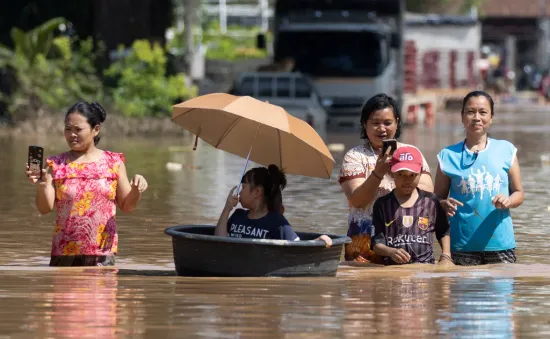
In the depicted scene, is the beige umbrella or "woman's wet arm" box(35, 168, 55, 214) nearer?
"woman's wet arm" box(35, 168, 55, 214)

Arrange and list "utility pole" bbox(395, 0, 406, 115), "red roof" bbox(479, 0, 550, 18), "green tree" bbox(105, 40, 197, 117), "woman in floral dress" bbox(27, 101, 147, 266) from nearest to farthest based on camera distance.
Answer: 1. "woman in floral dress" bbox(27, 101, 147, 266)
2. "green tree" bbox(105, 40, 197, 117)
3. "utility pole" bbox(395, 0, 406, 115)
4. "red roof" bbox(479, 0, 550, 18)

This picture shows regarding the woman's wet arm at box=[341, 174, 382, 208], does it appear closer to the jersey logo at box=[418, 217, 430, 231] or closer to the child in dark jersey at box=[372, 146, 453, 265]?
the child in dark jersey at box=[372, 146, 453, 265]

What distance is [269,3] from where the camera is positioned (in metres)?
81.1

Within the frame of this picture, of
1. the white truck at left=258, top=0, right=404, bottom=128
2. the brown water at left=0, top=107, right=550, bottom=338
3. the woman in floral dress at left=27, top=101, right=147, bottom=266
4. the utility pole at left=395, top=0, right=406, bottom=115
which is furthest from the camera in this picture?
the utility pole at left=395, top=0, right=406, bottom=115

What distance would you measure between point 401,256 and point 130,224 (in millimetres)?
5230

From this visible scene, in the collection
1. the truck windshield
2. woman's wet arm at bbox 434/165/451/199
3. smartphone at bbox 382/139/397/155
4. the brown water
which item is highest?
the truck windshield

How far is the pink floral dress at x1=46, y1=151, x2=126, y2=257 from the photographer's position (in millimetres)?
8891

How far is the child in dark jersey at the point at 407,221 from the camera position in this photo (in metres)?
9.13

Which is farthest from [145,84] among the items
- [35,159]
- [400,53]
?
[35,159]

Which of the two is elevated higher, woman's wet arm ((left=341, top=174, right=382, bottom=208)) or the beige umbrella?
the beige umbrella

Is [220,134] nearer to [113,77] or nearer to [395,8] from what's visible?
[113,77]

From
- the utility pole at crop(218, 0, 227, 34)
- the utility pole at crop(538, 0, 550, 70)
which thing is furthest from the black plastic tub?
the utility pole at crop(218, 0, 227, 34)

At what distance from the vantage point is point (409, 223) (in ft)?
30.1

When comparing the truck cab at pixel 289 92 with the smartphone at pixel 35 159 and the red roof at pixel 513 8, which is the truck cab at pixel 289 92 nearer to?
the smartphone at pixel 35 159
